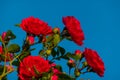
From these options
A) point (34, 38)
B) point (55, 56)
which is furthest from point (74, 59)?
point (34, 38)

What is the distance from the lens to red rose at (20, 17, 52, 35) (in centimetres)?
80

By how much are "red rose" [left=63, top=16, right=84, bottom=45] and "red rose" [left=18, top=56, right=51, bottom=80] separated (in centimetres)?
12

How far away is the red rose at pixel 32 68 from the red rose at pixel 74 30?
4.7 inches

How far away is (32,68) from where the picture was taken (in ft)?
2.52

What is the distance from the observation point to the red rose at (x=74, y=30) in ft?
2.77

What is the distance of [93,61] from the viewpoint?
0.84 metres

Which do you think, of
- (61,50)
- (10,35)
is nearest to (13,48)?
(10,35)

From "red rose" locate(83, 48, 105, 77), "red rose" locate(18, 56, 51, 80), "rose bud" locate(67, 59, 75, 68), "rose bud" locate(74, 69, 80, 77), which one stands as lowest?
"red rose" locate(18, 56, 51, 80)

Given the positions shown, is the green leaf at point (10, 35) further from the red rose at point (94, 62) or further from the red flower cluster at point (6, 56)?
the red rose at point (94, 62)

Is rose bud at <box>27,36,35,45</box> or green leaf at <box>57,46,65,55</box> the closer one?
rose bud at <box>27,36,35,45</box>

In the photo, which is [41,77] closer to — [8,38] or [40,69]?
[40,69]

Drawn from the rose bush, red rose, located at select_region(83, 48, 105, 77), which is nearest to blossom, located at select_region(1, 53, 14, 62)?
the rose bush

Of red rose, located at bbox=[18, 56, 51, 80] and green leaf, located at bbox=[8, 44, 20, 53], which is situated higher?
green leaf, located at bbox=[8, 44, 20, 53]

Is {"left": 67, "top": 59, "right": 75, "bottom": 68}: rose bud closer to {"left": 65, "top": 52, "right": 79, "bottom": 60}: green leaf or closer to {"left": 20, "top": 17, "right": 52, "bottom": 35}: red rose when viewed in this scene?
{"left": 65, "top": 52, "right": 79, "bottom": 60}: green leaf
